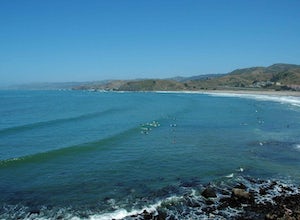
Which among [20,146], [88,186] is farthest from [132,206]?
[20,146]

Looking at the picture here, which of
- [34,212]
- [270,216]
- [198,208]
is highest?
[270,216]

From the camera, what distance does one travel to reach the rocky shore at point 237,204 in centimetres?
2238

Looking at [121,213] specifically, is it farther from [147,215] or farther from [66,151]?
[66,151]

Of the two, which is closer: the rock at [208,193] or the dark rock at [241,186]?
the rock at [208,193]

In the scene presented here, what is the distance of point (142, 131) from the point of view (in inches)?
2195

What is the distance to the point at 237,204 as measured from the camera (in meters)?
24.4

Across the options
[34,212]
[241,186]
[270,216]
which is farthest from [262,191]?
[34,212]

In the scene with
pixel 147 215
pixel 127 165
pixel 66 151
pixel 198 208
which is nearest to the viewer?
pixel 147 215

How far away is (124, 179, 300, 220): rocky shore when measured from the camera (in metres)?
22.4

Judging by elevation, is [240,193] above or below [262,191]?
above

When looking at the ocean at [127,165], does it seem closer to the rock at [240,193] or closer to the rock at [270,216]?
the rock at [270,216]

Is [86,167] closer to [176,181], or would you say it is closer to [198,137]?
[176,181]

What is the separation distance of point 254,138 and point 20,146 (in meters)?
31.2

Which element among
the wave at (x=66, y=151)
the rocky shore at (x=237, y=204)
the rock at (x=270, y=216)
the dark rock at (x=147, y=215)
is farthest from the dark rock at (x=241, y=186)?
the wave at (x=66, y=151)
